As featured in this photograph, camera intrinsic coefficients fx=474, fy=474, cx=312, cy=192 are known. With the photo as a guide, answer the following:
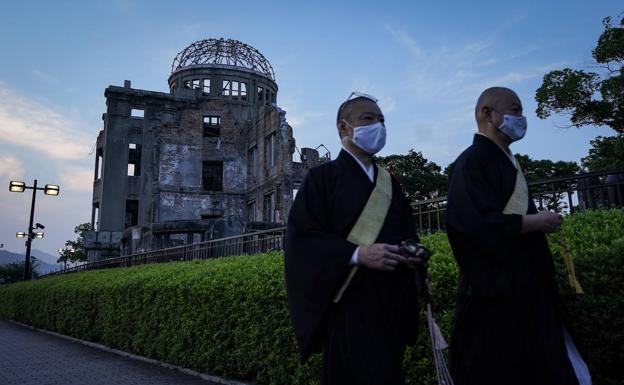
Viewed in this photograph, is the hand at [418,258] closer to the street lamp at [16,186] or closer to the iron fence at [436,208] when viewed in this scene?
the iron fence at [436,208]

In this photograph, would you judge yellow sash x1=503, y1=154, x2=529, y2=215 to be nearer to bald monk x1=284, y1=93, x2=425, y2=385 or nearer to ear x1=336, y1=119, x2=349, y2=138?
bald monk x1=284, y1=93, x2=425, y2=385

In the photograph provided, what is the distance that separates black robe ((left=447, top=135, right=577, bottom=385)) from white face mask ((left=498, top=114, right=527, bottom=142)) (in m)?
0.40

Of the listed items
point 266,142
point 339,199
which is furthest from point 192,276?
point 266,142

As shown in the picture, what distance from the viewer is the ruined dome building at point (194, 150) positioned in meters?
34.1

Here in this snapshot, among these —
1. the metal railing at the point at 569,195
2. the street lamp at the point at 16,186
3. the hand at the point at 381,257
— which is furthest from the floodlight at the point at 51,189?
the hand at the point at 381,257

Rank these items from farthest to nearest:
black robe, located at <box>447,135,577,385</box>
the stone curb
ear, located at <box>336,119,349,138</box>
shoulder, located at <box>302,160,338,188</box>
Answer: the stone curb, ear, located at <box>336,119,349,138</box>, shoulder, located at <box>302,160,338,188</box>, black robe, located at <box>447,135,577,385</box>

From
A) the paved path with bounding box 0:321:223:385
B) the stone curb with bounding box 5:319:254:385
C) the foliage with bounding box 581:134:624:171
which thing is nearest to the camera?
the stone curb with bounding box 5:319:254:385

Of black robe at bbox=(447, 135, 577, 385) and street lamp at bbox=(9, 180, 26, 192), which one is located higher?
street lamp at bbox=(9, 180, 26, 192)

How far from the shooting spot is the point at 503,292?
2.52m

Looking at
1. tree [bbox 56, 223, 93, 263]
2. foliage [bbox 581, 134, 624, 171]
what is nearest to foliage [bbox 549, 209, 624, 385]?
foliage [bbox 581, 134, 624, 171]

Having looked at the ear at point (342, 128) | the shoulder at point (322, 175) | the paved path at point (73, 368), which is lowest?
the paved path at point (73, 368)

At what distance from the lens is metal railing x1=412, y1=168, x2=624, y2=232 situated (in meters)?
6.99

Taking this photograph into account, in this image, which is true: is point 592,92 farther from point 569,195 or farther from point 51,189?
point 51,189

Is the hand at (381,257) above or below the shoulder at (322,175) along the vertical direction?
below
